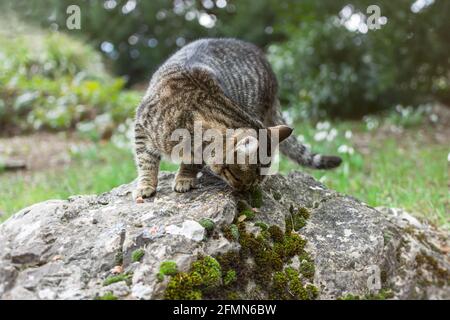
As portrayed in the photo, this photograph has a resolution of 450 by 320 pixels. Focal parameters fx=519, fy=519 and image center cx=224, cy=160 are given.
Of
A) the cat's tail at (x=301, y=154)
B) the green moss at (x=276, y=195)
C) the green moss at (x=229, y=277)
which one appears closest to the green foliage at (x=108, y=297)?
the green moss at (x=229, y=277)

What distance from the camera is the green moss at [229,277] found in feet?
7.94

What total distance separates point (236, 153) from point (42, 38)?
10.9 m

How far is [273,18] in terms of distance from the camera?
13.8 metres

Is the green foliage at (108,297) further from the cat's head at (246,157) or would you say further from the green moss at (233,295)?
the cat's head at (246,157)

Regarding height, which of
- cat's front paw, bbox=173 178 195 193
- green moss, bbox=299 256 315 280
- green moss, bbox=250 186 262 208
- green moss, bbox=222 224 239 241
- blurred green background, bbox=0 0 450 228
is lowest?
green moss, bbox=299 256 315 280

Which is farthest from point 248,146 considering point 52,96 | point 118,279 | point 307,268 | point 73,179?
point 52,96

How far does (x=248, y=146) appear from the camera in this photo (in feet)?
8.99

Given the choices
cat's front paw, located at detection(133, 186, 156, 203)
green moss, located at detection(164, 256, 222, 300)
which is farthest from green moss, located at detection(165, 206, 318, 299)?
cat's front paw, located at detection(133, 186, 156, 203)

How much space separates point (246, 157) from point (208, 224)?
45cm

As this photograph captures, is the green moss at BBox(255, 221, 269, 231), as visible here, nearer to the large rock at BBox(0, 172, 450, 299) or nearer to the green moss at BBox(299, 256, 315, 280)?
the large rock at BBox(0, 172, 450, 299)

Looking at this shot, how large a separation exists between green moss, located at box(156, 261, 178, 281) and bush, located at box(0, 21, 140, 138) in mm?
6053

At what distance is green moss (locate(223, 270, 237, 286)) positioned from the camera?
242 centimetres

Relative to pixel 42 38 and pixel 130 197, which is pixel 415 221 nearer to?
pixel 130 197

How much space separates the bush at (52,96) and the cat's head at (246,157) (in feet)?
18.2
